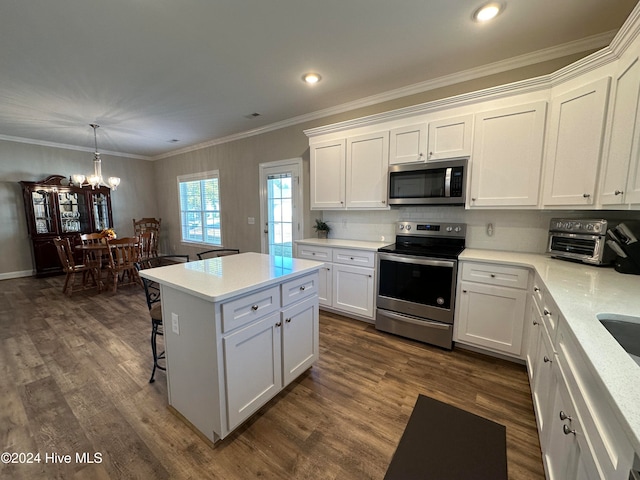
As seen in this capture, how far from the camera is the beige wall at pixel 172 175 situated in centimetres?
419

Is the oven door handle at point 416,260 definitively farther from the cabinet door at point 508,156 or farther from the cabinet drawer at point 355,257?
the cabinet door at point 508,156

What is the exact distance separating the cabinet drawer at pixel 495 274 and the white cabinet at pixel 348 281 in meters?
0.92

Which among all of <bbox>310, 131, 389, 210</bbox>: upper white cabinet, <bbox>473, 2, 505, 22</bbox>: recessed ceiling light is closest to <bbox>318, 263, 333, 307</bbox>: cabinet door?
<bbox>310, 131, 389, 210</bbox>: upper white cabinet

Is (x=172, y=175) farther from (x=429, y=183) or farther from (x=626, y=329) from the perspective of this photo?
(x=626, y=329)

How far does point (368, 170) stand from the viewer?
3072mm

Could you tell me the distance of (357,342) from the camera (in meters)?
2.68

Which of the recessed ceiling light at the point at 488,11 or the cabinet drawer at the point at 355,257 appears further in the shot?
the cabinet drawer at the point at 355,257

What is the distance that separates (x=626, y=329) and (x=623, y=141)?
1278mm

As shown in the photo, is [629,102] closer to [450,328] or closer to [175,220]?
[450,328]

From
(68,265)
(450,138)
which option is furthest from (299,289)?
(68,265)

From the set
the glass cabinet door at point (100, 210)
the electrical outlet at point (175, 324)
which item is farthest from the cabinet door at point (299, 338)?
the glass cabinet door at point (100, 210)

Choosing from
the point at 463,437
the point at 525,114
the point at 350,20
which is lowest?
the point at 463,437

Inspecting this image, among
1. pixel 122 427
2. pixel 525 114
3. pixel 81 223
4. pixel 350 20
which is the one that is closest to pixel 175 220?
pixel 81 223

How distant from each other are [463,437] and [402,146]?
8.42ft
